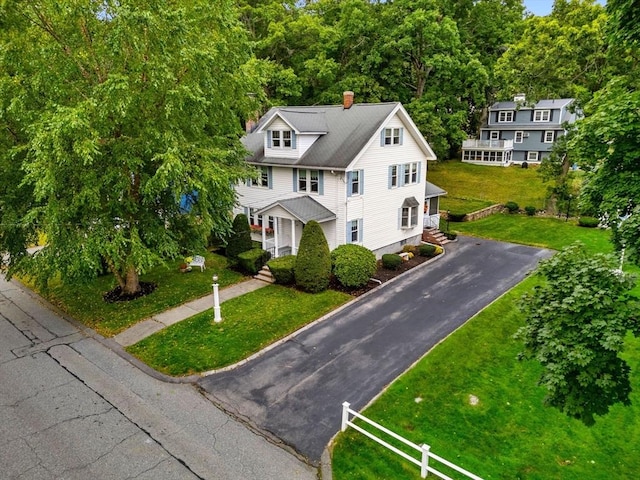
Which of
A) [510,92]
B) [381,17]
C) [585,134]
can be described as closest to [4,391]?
[585,134]

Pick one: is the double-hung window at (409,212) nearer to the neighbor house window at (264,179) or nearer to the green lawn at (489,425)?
the neighbor house window at (264,179)

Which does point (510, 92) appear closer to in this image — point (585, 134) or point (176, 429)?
point (585, 134)

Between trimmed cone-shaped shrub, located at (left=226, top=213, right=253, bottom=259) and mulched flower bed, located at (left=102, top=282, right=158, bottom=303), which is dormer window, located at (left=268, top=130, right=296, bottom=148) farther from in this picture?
mulched flower bed, located at (left=102, top=282, right=158, bottom=303)

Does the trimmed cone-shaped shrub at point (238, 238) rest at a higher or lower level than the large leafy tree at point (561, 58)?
lower

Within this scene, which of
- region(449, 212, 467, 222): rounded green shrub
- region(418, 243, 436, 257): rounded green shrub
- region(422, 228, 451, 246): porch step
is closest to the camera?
region(418, 243, 436, 257): rounded green shrub

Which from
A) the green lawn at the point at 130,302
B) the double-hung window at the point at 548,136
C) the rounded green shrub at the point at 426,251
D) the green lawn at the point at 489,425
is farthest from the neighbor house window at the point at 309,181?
the double-hung window at the point at 548,136

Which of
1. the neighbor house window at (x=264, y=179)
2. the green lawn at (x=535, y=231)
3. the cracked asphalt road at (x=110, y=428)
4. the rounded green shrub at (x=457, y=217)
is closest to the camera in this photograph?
the cracked asphalt road at (x=110, y=428)

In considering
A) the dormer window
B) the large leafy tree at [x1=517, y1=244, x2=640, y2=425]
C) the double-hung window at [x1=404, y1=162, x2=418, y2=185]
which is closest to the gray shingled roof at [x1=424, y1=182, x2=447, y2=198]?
the double-hung window at [x1=404, y1=162, x2=418, y2=185]
